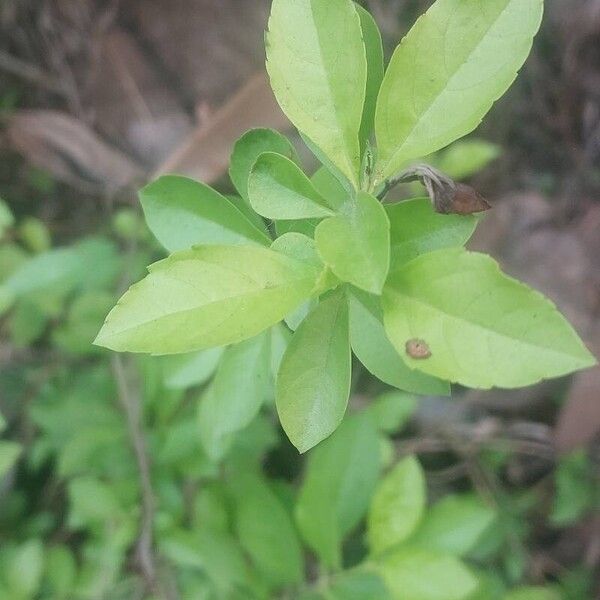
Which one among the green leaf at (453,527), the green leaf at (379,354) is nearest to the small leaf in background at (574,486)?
the green leaf at (453,527)

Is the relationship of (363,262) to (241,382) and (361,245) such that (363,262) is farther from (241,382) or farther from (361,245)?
(241,382)

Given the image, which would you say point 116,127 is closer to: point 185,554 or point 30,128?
point 30,128

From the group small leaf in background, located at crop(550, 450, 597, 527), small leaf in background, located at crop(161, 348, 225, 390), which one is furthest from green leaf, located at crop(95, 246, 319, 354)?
small leaf in background, located at crop(550, 450, 597, 527)

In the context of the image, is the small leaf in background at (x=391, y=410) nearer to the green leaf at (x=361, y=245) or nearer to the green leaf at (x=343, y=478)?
the green leaf at (x=343, y=478)

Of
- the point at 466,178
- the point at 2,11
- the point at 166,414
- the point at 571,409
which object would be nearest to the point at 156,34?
the point at 2,11

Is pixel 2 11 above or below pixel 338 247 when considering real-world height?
above

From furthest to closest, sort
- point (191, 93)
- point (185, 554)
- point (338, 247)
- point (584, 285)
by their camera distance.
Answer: point (191, 93)
point (584, 285)
point (185, 554)
point (338, 247)

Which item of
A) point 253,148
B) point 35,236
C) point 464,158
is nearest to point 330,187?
point 253,148
